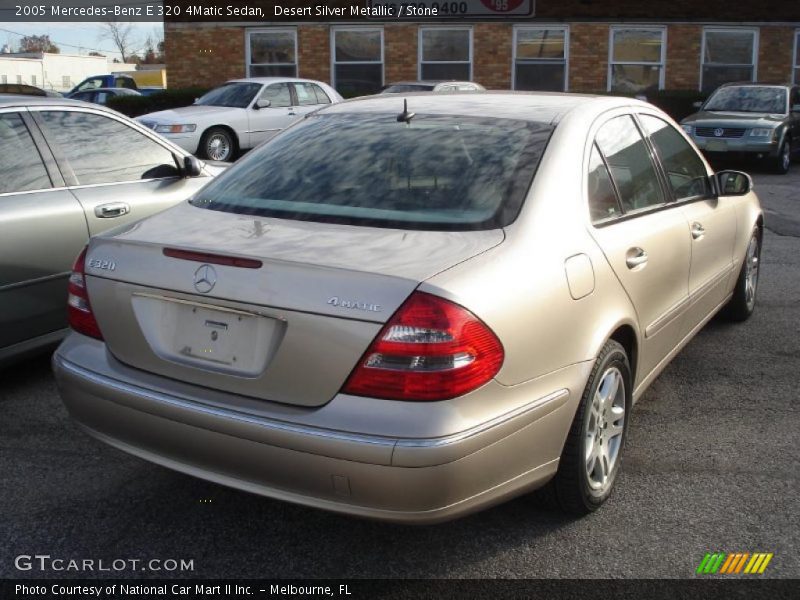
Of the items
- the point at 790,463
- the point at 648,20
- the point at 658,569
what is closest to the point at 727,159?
the point at 648,20

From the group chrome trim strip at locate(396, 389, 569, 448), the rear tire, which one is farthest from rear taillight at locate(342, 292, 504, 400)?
the rear tire

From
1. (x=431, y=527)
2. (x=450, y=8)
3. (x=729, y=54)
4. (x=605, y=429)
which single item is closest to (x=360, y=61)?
(x=450, y=8)

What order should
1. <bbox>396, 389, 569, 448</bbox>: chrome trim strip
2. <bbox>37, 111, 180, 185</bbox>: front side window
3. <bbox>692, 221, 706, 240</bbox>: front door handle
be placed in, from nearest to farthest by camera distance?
<bbox>396, 389, 569, 448</bbox>: chrome trim strip
<bbox>692, 221, 706, 240</bbox>: front door handle
<bbox>37, 111, 180, 185</bbox>: front side window

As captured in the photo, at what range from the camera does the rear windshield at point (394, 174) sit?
315cm

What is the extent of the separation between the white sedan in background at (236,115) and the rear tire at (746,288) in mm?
10377

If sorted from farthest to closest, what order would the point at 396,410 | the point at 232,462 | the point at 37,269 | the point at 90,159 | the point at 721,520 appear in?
1. the point at 90,159
2. the point at 37,269
3. the point at 721,520
4. the point at 232,462
5. the point at 396,410

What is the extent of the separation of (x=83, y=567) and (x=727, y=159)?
15.5 meters

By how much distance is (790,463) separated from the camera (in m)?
3.82

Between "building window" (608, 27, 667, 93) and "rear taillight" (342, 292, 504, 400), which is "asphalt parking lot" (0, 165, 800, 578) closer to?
"rear taillight" (342, 292, 504, 400)

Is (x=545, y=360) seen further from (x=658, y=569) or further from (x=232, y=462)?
(x=232, y=462)

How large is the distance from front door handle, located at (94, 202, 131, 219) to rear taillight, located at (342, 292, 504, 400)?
280 centimetres

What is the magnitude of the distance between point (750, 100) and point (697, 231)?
1334 centimetres

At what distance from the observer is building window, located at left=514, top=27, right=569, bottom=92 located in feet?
75.1

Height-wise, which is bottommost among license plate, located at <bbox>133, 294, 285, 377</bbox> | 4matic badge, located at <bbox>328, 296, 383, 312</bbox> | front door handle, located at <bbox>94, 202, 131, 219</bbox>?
front door handle, located at <bbox>94, 202, 131, 219</bbox>
